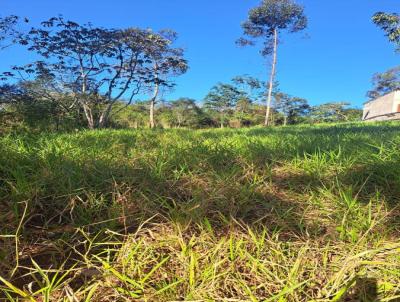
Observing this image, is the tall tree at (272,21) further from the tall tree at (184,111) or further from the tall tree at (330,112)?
the tall tree at (330,112)

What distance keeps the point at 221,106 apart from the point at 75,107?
2160 cm

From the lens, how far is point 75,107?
41.0 feet

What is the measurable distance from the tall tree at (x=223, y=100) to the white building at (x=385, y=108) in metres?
13.5

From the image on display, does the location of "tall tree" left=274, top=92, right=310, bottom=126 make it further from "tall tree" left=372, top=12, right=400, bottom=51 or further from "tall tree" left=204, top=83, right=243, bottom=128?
"tall tree" left=372, top=12, right=400, bottom=51

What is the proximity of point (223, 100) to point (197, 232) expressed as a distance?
31654 mm

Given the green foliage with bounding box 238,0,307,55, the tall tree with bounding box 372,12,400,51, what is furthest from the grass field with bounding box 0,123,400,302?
the green foliage with bounding box 238,0,307,55

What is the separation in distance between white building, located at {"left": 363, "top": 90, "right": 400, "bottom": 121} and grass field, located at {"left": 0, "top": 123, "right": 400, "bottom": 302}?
24708 millimetres

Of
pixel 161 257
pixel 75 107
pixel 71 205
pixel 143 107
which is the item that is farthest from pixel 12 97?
pixel 143 107

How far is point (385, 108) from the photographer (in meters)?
27.7

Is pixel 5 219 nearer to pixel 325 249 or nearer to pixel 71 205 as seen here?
pixel 71 205

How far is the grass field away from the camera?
0.94 m

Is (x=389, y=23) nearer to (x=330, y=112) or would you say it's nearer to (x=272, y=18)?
(x=272, y=18)

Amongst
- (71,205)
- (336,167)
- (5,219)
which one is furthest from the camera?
(336,167)

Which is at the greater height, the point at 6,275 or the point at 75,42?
the point at 75,42
